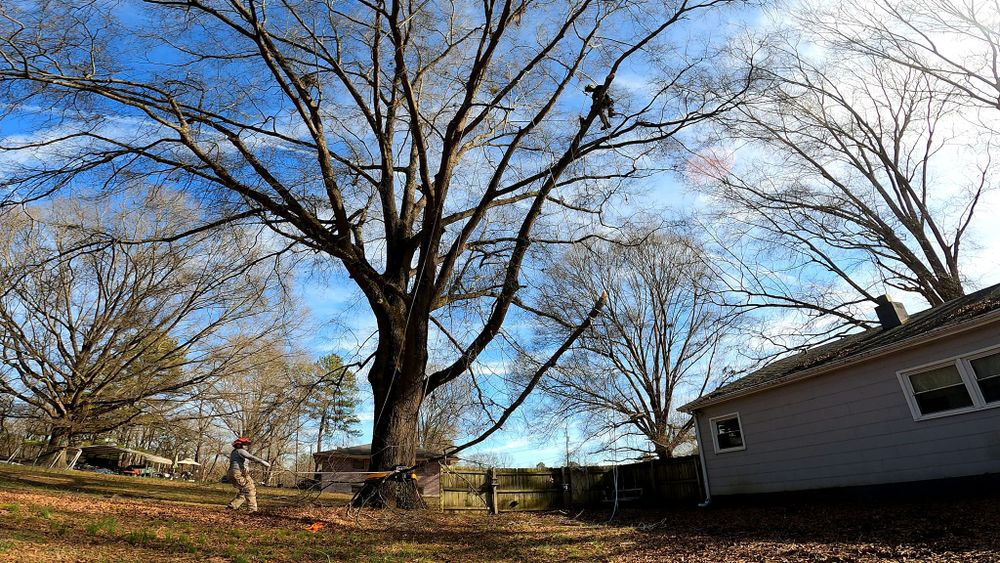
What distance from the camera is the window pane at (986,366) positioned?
802cm

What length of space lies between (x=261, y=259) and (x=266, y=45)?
3.41 metres

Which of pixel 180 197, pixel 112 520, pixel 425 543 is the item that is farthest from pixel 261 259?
pixel 425 543

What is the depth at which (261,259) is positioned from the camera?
882 centimetres

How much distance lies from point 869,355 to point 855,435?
5.15ft

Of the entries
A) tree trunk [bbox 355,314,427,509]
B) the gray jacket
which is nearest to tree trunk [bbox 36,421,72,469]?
the gray jacket

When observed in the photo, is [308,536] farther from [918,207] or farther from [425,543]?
[918,207]

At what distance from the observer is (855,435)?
9.75 meters

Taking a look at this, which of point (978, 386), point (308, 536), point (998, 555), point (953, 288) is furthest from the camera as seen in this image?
point (953, 288)

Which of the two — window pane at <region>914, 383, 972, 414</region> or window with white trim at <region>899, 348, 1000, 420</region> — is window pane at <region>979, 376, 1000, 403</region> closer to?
window with white trim at <region>899, 348, 1000, 420</region>

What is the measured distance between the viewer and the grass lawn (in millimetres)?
4277

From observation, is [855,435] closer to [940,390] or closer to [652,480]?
[940,390]

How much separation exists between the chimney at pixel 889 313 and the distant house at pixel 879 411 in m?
0.02

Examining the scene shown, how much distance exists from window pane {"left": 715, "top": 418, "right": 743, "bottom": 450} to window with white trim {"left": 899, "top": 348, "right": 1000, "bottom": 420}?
13.3ft

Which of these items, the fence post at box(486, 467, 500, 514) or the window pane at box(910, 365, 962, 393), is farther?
the fence post at box(486, 467, 500, 514)
